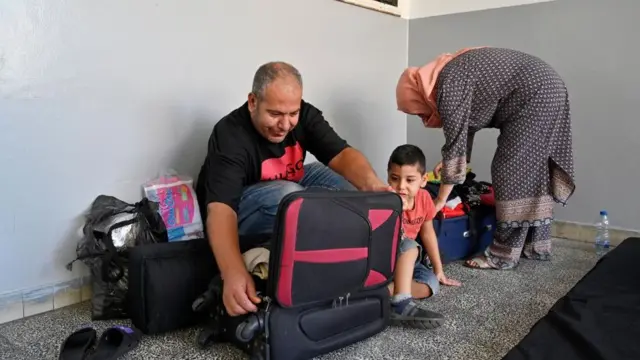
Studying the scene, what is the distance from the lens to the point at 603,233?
2627 millimetres

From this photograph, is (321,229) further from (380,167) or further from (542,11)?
(542,11)

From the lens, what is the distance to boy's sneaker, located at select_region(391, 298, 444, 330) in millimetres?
1598

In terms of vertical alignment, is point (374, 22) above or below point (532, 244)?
above

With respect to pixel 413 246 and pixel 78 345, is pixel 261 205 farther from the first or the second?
pixel 78 345

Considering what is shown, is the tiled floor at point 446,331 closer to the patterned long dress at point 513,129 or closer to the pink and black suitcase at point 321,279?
the pink and black suitcase at point 321,279

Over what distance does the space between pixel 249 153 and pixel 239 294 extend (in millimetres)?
577

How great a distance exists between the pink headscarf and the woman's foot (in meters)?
0.61

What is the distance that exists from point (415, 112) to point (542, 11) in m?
0.98

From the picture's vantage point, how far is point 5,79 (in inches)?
64.8

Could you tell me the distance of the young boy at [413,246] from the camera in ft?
5.45

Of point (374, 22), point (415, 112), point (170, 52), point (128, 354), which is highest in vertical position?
point (374, 22)

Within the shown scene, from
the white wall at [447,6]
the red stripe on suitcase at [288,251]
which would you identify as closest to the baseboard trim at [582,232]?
the white wall at [447,6]

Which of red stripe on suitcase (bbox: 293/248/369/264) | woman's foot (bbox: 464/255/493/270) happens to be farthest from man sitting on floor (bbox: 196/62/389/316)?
woman's foot (bbox: 464/255/493/270)

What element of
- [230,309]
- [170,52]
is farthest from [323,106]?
[230,309]
